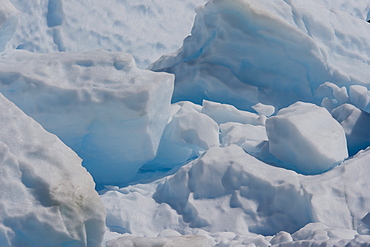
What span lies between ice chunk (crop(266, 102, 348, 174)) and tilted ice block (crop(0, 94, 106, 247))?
62.8 inches

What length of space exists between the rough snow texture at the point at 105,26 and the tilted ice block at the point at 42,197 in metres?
3.00

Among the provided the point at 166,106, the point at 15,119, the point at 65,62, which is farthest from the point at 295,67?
the point at 15,119

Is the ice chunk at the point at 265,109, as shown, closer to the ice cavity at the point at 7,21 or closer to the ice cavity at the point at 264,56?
the ice cavity at the point at 264,56

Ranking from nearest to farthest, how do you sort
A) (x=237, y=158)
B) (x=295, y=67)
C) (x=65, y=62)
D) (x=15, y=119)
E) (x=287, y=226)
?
(x=15, y=119)
(x=287, y=226)
(x=237, y=158)
(x=65, y=62)
(x=295, y=67)

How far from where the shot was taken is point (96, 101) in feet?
11.5

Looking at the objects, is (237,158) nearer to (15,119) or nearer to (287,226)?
(287,226)

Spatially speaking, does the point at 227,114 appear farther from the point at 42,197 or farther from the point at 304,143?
the point at 42,197

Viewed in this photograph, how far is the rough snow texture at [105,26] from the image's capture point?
538 centimetres

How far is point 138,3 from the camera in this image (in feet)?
19.5

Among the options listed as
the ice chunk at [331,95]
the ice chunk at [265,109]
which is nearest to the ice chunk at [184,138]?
the ice chunk at [265,109]

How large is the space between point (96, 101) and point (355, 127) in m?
1.79

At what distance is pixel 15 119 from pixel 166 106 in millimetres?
1480

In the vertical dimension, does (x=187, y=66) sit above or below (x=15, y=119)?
below

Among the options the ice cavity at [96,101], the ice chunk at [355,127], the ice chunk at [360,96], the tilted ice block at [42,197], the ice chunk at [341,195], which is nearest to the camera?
the tilted ice block at [42,197]
